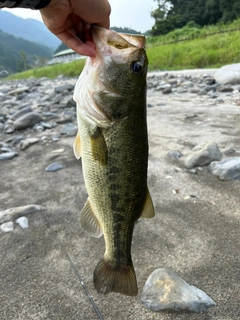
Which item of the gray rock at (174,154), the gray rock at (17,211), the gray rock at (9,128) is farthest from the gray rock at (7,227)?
the gray rock at (9,128)

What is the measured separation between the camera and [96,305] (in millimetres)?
2318

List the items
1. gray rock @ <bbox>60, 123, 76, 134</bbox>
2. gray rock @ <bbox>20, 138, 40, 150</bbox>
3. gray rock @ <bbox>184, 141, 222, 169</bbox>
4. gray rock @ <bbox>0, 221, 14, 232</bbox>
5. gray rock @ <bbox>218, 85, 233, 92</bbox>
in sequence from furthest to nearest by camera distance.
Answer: gray rock @ <bbox>218, 85, 233, 92</bbox> → gray rock @ <bbox>60, 123, 76, 134</bbox> → gray rock @ <bbox>20, 138, 40, 150</bbox> → gray rock @ <bbox>184, 141, 222, 169</bbox> → gray rock @ <bbox>0, 221, 14, 232</bbox>

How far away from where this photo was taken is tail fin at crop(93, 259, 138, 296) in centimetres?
202

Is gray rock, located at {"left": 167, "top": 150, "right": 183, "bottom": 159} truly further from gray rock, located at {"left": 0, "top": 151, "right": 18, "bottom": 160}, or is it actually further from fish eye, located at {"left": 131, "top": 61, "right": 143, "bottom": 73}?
fish eye, located at {"left": 131, "top": 61, "right": 143, "bottom": 73}

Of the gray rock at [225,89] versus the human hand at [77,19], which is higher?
the human hand at [77,19]

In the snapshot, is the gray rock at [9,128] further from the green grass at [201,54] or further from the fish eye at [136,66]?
the green grass at [201,54]

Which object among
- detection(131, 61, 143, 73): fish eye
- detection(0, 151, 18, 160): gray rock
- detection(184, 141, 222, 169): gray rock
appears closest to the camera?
detection(131, 61, 143, 73): fish eye

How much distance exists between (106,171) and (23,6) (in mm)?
1174

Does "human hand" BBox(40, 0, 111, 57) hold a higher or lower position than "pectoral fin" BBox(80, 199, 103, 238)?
higher

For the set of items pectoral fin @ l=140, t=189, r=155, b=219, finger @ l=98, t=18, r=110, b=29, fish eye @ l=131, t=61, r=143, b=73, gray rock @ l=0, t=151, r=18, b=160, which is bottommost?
gray rock @ l=0, t=151, r=18, b=160

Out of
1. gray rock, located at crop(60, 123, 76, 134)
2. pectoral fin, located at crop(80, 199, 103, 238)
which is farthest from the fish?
gray rock, located at crop(60, 123, 76, 134)

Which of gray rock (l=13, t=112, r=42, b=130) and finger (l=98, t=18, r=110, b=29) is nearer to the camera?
finger (l=98, t=18, r=110, b=29)

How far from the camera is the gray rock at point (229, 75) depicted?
10.4 m

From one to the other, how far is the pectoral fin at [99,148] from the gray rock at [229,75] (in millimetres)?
9642
